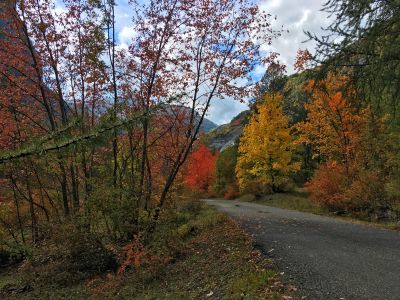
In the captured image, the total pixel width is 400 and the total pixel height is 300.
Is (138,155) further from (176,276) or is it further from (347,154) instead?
(347,154)

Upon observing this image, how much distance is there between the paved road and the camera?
5793 millimetres

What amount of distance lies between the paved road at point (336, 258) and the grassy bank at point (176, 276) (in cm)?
48

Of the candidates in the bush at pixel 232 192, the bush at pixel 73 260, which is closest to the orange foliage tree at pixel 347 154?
the bush at pixel 73 260

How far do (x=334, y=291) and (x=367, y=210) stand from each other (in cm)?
1241

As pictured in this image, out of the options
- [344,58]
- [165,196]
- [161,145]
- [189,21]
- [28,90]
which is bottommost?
[165,196]

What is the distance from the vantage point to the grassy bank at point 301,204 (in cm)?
1473

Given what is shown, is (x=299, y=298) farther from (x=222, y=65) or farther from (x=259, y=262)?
(x=222, y=65)

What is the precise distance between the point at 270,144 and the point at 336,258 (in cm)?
2239

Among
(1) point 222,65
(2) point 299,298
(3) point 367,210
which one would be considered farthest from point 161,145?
(3) point 367,210

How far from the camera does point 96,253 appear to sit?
10.4m

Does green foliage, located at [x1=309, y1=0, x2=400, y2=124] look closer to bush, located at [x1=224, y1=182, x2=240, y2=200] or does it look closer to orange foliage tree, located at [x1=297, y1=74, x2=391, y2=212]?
orange foliage tree, located at [x1=297, y1=74, x2=391, y2=212]

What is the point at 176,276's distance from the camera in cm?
877

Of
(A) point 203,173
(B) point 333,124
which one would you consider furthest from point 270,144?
Answer: (A) point 203,173

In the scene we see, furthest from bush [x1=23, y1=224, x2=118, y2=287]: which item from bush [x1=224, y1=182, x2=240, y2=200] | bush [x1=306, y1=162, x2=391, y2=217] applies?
bush [x1=224, y1=182, x2=240, y2=200]
